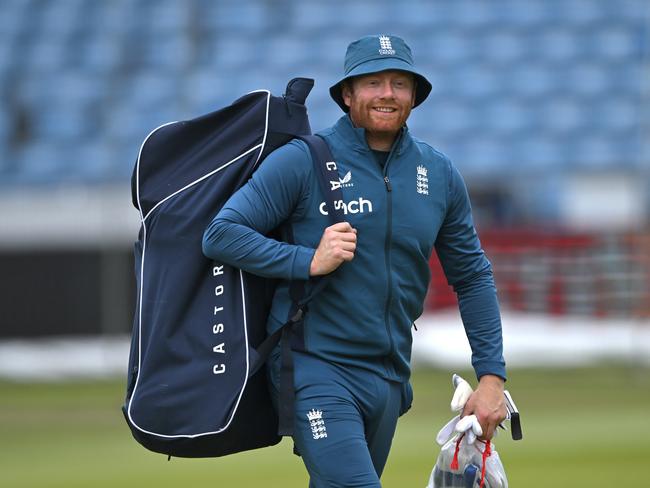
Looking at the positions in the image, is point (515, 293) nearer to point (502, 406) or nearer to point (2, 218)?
point (2, 218)

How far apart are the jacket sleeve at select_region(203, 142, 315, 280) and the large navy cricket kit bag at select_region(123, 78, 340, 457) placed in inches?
3.4

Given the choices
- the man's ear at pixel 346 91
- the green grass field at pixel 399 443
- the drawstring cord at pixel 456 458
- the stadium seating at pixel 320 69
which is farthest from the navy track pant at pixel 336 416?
the stadium seating at pixel 320 69

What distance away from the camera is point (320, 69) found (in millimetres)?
17438

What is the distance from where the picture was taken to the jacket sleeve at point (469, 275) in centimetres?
436

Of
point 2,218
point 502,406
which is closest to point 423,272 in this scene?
point 502,406

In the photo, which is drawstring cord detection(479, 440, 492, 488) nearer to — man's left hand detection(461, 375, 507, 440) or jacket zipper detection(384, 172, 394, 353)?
man's left hand detection(461, 375, 507, 440)

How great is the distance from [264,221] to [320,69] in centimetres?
1353

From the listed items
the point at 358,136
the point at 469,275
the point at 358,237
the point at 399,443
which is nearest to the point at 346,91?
the point at 358,136

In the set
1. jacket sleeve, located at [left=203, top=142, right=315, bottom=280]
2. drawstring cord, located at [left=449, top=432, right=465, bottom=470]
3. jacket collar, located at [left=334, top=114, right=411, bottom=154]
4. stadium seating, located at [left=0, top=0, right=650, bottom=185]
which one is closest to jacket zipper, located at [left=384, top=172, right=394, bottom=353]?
jacket collar, located at [left=334, top=114, right=411, bottom=154]

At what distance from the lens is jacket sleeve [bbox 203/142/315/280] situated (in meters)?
4.02

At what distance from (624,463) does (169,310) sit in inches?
217

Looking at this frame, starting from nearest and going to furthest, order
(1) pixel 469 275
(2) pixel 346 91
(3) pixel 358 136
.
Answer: (3) pixel 358 136
(2) pixel 346 91
(1) pixel 469 275

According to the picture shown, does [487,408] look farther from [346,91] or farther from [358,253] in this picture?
[346,91]

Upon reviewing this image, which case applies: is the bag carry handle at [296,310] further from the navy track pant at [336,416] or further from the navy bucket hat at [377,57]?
the navy bucket hat at [377,57]
